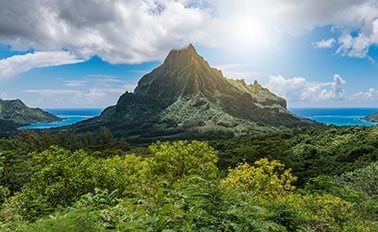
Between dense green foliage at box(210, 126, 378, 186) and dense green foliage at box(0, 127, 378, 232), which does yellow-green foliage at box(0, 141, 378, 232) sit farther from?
dense green foliage at box(210, 126, 378, 186)

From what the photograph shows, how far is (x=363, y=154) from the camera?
2100 inches

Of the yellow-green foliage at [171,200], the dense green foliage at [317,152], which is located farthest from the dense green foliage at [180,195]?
the dense green foliage at [317,152]

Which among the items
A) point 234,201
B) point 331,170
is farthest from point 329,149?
point 234,201

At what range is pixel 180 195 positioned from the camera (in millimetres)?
7145

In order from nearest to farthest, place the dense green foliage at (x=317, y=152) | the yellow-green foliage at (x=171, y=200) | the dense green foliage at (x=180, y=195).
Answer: the yellow-green foliage at (x=171, y=200) → the dense green foliage at (x=180, y=195) → the dense green foliage at (x=317, y=152)

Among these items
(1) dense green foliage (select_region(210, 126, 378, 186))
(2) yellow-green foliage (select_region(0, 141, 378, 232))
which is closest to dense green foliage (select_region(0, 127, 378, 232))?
(2) yellow-green foliage (select_region(0, 141, 378, 232))

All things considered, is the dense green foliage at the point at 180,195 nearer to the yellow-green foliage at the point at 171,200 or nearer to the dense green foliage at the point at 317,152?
the yellow-green foliage at the point at 171,200

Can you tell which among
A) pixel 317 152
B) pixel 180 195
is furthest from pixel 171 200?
pixel 317 152

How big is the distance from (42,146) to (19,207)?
223 feet

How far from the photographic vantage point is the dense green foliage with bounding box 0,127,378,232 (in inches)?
255

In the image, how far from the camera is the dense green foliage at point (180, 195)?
6484 mm

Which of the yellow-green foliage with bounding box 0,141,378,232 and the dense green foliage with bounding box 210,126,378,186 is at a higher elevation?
the yellow-green foliage with bounding box 0,141,378,232

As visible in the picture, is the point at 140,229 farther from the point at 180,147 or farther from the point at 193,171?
the point at 180,147

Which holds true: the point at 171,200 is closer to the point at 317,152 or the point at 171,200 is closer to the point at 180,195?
the point at 180,195
